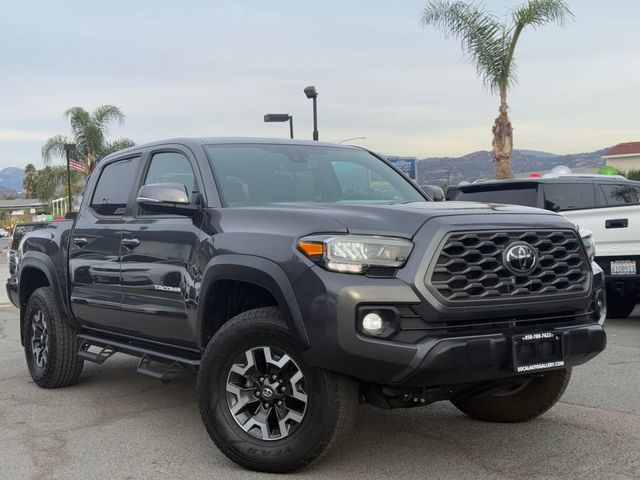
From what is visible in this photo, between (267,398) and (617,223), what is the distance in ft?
20.4

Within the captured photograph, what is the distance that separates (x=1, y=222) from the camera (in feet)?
406

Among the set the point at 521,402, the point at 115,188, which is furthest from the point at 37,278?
the point at 521,402

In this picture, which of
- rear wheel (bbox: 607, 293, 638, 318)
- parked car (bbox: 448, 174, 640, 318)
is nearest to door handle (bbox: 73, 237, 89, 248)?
parked car (bbox: 448, 174, 640, 318)

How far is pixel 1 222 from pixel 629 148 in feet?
306

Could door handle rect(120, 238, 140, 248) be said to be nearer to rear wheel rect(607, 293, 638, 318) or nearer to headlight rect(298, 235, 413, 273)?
headlight rect(298, 235, 413, 273)

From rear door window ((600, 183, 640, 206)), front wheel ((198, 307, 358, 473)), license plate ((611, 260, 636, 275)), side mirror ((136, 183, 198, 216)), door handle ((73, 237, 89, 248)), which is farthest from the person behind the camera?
rear door window ((600, 183, 640, 206))

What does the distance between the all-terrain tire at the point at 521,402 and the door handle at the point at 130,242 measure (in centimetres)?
227

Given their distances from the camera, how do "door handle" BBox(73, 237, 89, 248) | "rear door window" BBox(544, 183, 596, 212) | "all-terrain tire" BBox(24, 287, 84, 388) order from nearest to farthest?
"door handle" BBox(73, 237, 89, 248), "all-terrain tire" BBox(24, 287, 84, 388), "rear door window" BBox(544, 183, 596, 212)

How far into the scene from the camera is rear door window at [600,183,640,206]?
35.2ft

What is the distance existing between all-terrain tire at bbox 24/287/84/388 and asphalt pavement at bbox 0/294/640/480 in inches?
4.7

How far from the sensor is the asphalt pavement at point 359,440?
4191 millimetres

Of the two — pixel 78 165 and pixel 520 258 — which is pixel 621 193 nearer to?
pixel 520 258

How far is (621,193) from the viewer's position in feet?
35.8

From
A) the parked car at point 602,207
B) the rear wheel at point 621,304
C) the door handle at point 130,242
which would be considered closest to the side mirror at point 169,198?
the door handle at point 130,242
